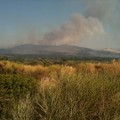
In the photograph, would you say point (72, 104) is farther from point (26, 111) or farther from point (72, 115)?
point (26, 111)

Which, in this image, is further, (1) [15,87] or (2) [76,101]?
(1) [15,87]

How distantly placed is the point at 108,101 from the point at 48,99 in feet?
5.06

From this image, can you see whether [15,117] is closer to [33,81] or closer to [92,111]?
[92,111]

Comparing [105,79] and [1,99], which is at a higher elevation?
[105,79]

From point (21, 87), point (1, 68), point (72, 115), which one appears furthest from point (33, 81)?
point (1, 68)

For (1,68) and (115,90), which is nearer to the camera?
(115,90)

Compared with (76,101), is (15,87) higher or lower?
lower

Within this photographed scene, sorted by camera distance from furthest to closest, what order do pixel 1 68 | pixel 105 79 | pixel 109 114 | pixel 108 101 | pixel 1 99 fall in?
pixel 1 68 → pixel 1 99 → pixel 105 79 → pixel 108 101 → pixel 109 114

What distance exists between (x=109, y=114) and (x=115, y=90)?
1265 mm

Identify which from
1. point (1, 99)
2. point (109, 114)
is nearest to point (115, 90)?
point (109, 114)

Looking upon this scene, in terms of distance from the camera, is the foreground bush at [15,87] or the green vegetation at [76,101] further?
the foreground bush at [15,87]

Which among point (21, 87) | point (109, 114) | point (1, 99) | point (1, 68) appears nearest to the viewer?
point (109, 114)

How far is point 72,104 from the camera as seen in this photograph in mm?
9375

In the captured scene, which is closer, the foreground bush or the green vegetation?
the green vegetation
